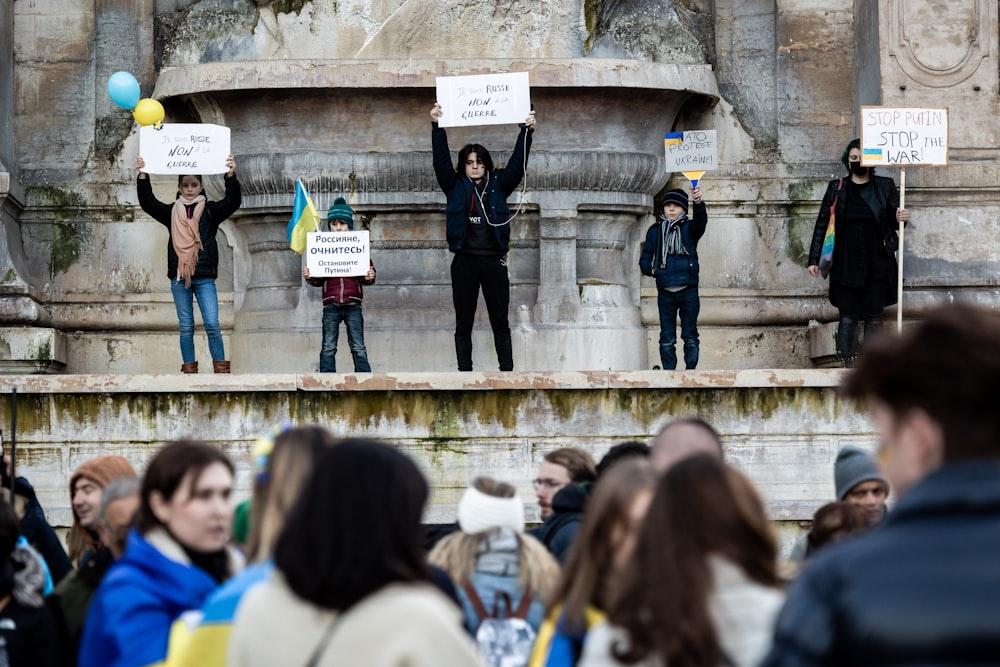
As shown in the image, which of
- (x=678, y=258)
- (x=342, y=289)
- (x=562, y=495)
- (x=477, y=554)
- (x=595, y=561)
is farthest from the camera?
(x=678, y=258)

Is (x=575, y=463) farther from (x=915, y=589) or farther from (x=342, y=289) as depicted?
(x=342, y=289)

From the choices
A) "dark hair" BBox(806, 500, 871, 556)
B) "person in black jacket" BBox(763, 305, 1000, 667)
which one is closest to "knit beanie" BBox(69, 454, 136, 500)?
"dark hair" BBox(806, 500, 871, 556)

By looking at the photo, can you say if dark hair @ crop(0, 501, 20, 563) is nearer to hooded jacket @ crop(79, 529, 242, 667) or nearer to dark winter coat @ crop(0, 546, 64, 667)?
dark winter coat @ crop(0, 546, 64, 667)

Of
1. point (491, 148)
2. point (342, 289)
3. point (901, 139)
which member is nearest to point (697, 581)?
point (342, 289)

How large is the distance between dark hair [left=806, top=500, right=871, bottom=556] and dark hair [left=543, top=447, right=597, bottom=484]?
121cm

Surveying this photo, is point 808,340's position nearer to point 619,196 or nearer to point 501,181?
point 619,196

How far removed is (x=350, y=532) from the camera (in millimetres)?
3455

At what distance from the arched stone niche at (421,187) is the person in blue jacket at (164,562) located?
9303 millimetres

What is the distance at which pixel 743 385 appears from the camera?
1085 cm

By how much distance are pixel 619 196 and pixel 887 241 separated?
7.77 ft

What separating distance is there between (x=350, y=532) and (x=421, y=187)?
36.0 ft

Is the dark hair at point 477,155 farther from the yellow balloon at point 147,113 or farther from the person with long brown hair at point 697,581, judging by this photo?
the person with long brown hair at point 697,581

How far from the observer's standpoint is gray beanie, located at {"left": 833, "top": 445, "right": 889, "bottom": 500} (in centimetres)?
625

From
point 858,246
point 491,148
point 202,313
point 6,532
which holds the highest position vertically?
point 491,148
